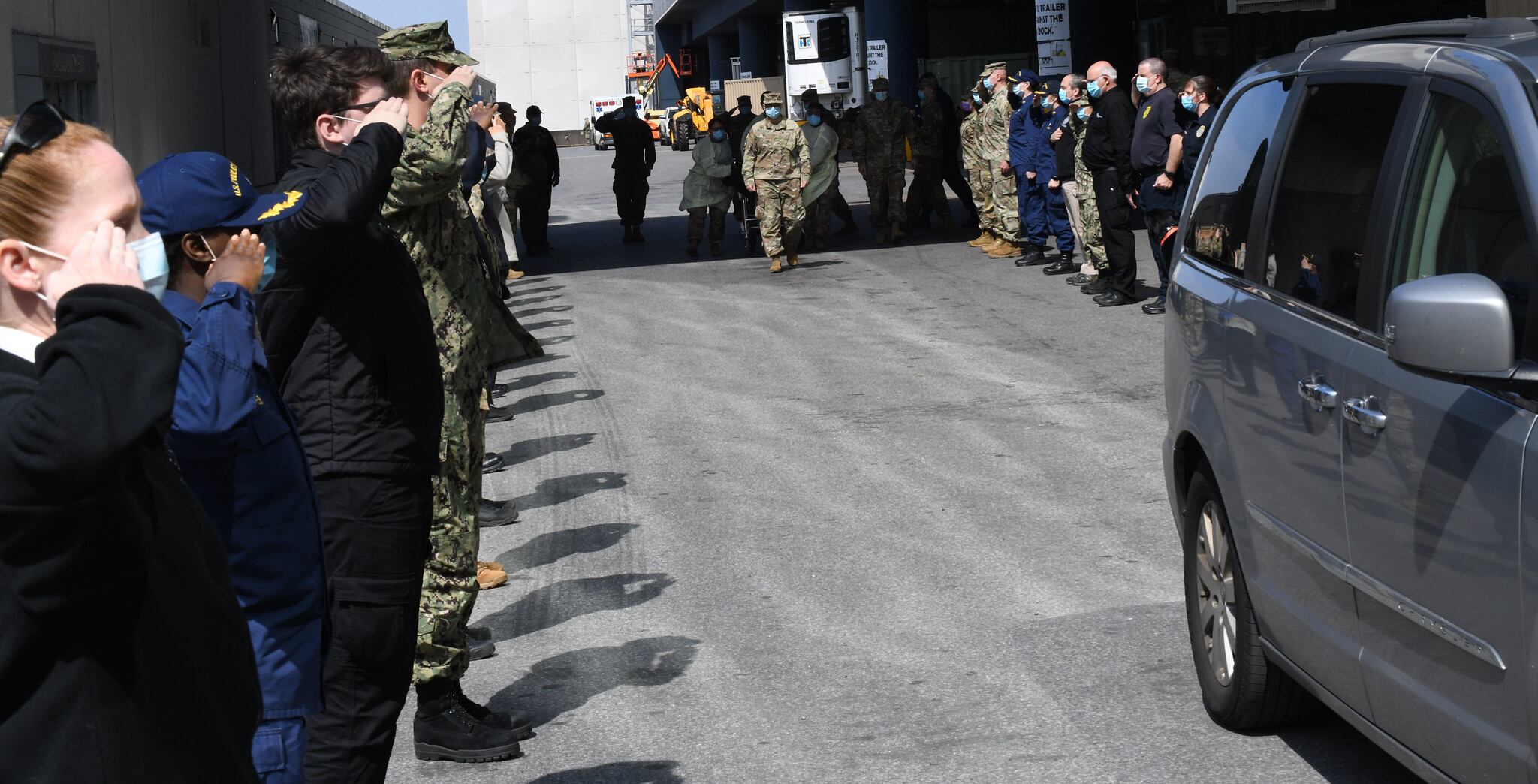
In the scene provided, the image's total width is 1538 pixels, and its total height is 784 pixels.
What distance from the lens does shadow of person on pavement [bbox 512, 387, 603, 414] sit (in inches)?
445

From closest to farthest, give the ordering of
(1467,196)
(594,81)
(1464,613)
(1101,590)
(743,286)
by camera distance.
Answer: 1. (1464,613)
2. (1467,196)
3. (1101,590)
4. (743,286)
5. (594,81)

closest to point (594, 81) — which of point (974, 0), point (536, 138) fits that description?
point (974, 0)

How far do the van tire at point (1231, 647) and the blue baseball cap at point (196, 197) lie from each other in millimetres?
2766

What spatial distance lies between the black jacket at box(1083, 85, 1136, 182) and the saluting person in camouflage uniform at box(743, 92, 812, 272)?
4.83 m

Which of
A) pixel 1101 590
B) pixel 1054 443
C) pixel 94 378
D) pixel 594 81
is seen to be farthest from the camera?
pixel 594 81

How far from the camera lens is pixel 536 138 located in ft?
73.2

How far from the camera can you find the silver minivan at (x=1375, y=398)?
3.04m

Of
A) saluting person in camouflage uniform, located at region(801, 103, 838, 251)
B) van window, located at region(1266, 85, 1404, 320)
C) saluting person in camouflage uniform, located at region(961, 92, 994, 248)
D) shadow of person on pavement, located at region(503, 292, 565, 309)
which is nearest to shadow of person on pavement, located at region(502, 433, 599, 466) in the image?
van window, located at region(1266, 85, 1404, 320)

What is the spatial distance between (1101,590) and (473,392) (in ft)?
8.23

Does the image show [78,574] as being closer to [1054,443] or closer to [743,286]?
[1054,443]

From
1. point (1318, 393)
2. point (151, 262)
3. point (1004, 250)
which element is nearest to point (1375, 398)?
point (1318, 393)

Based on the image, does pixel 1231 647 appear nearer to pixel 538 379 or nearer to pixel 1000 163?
pixel 538 379

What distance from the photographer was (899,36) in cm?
3322

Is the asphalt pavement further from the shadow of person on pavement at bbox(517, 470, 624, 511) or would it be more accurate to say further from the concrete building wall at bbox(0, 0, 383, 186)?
the concrete building wall at bbox(0, 0, 383, 186)
